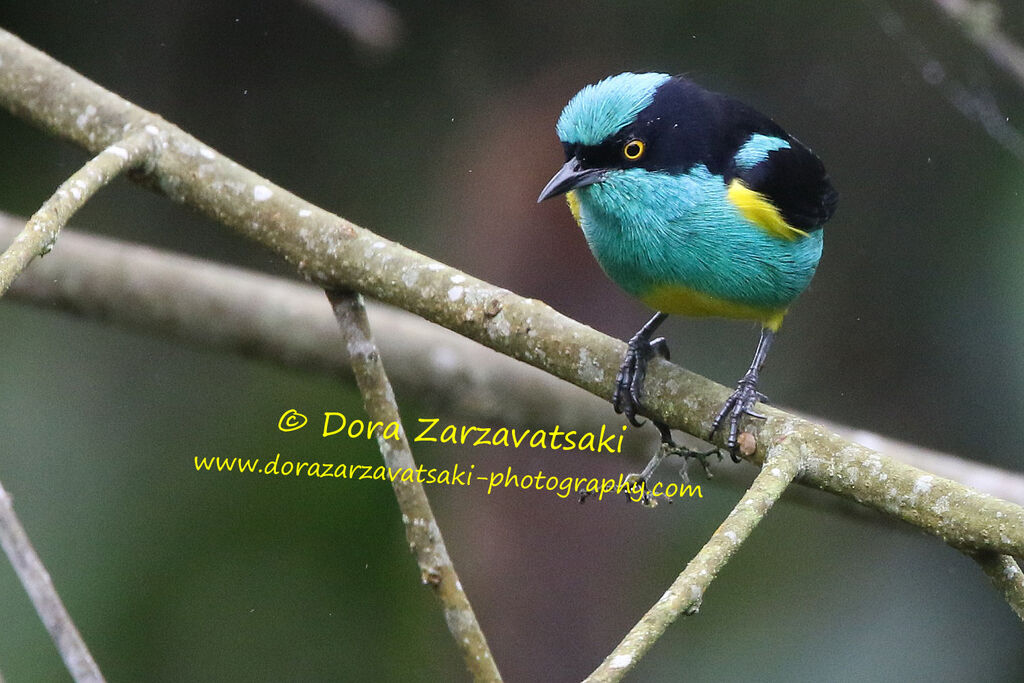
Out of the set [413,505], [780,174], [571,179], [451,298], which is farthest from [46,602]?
[780,174]

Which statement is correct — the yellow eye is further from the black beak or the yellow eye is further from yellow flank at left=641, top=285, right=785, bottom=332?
yellow flank at left=641, top=285, right=785, bottom=332

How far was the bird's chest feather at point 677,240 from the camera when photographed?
9.48ft

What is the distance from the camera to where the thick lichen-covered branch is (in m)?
2.11

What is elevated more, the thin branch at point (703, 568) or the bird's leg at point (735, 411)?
the bird's leg at point (735, 411)

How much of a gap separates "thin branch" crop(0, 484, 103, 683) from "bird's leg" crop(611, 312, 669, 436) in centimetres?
144

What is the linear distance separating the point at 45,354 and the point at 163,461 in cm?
78

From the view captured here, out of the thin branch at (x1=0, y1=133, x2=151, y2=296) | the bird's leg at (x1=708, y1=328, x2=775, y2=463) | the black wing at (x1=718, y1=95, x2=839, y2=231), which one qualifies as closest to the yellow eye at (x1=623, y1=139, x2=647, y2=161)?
the black wing at (x1=718, y1=95, x2=839, y2=231)

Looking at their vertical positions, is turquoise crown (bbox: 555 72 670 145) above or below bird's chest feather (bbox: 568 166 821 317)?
above

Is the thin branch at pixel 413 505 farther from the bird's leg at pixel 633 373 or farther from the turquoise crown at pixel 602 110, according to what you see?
the turquoise crown at pixel 602 110

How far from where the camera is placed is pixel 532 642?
5266 millimetres

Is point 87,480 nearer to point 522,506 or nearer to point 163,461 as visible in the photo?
point 163,461

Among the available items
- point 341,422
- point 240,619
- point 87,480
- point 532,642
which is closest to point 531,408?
point 341,422

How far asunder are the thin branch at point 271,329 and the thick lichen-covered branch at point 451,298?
3.67 ft

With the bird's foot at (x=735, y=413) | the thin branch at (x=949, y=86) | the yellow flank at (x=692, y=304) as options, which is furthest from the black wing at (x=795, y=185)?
the thin branch at (x=949, y=86)
